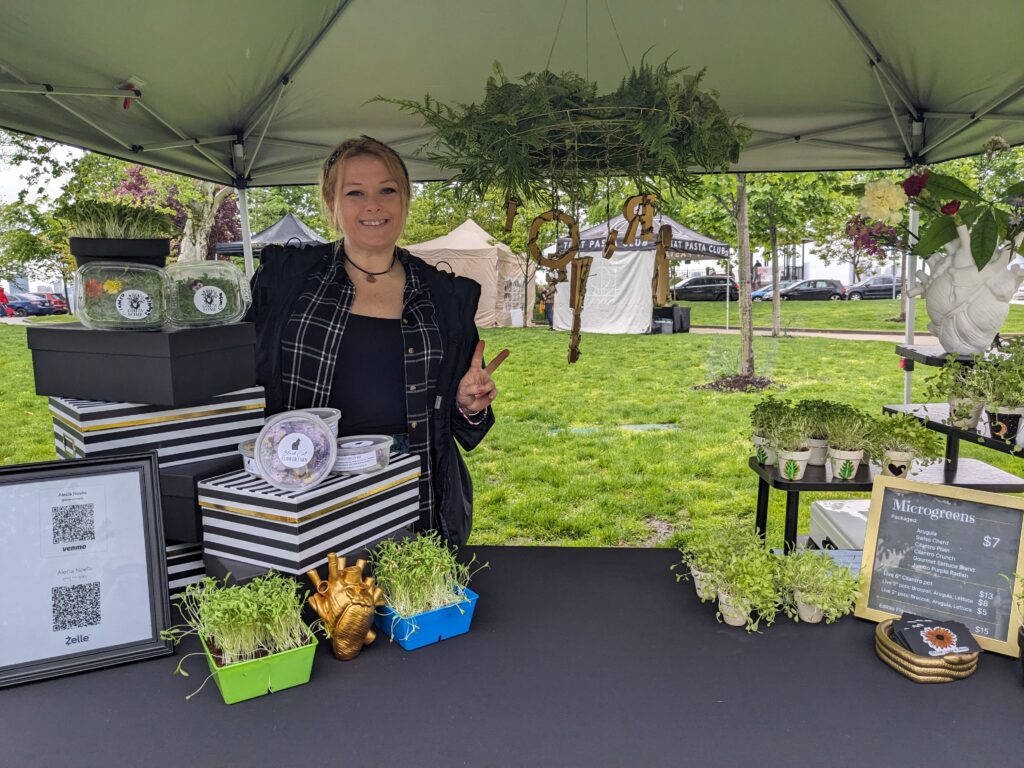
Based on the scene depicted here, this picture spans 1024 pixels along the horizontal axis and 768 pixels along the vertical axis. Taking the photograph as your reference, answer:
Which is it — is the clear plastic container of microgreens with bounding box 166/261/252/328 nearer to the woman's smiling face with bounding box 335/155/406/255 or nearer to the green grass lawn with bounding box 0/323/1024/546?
the woman's smiling face with bounding box 335/155/406/255

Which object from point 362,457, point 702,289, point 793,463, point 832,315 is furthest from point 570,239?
point 702,289

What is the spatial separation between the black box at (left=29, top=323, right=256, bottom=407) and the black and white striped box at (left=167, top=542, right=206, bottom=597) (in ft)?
0.87

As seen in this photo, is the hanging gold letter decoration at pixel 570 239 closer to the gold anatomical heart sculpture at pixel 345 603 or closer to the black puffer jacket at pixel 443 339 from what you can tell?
the black puffer jacket at pixel 443 339

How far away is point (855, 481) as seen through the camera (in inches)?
68.1

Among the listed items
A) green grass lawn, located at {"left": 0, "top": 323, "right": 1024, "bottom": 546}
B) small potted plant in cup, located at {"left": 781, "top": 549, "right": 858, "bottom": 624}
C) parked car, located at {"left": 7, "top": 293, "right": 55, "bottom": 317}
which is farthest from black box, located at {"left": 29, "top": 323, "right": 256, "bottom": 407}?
parked car, located at {"left": 7, "top": 293, "right": 55, "bottom": 317}

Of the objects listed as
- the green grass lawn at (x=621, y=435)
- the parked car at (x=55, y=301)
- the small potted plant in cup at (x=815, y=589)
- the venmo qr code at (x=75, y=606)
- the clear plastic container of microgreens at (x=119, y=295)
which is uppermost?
the parked car at (x=55, y=301)

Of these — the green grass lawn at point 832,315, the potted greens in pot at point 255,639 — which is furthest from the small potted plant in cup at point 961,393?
the green grass lawn at point 832,315

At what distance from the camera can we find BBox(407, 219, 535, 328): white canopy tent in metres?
13.3

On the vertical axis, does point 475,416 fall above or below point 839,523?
above

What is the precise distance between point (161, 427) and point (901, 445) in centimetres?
163

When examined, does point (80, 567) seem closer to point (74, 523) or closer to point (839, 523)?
point (74, 523)

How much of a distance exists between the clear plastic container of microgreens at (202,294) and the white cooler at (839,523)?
2048 millimetres

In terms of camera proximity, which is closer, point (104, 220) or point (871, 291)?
point (104, 220)

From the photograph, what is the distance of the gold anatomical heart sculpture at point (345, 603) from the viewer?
3.65ft
